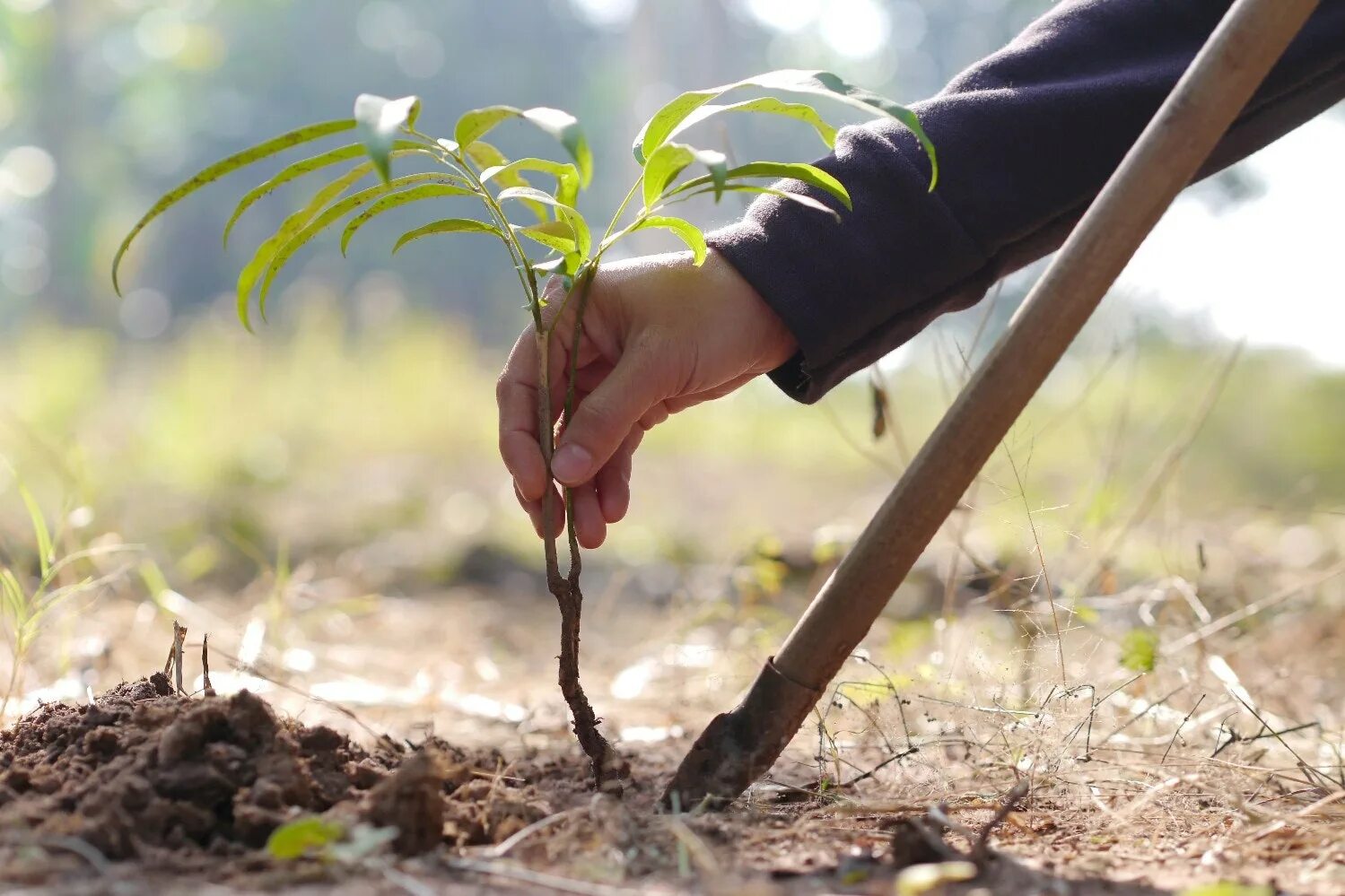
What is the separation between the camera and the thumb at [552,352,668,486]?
1.29 metres

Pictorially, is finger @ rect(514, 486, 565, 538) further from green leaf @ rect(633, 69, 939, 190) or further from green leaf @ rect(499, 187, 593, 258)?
green leaf @ rect(633, 69, 939, 190)

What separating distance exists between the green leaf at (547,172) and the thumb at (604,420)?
21 cm

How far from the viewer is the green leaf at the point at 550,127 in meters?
0.91

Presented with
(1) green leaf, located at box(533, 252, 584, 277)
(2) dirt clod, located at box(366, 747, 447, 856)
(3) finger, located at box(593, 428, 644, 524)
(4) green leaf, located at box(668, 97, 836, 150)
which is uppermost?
(4) green leaf, located at box(668, 97, 836, 150)

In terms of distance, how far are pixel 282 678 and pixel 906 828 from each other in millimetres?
1459

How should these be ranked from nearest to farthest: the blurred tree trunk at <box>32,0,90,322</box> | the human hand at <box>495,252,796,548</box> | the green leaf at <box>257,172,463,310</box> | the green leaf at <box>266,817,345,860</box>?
1. the green leaf at <box>266,817,345,860</box>
2. the green leaf at <box>257,172,463,310</box>
3. the human hand at <box>495,252,796,548</box>
4. the blurred tree trunk at <box>32,0,90,322</box>

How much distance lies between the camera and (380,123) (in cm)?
88

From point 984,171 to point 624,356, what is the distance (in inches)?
21.9

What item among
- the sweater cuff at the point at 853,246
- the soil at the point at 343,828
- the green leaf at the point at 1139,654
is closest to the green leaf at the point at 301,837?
the soil at the point at 343,828

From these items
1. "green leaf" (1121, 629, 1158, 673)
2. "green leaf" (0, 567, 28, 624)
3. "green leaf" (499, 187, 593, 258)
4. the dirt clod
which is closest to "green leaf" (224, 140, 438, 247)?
"green leaf" (499, 187, 593, 258)

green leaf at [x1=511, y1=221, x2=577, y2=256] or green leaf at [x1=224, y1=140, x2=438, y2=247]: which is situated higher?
green leaf at [x1=224, y1=140, x2=438, y2=247]

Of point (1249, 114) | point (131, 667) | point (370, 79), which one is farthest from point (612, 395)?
point (370, 79)

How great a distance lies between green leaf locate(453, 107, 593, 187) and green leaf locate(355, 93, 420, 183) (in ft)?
0.17

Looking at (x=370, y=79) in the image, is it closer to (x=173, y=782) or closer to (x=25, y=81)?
(x=25, y=81)
